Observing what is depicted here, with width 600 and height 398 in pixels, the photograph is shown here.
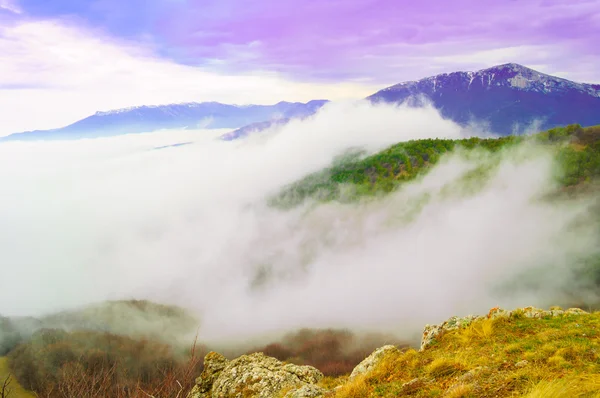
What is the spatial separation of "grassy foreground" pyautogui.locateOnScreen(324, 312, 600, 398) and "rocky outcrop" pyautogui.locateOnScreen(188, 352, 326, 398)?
7210mm

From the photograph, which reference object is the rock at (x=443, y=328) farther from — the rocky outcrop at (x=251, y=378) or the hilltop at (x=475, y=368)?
the rocky outcrop at (x=251, y=378)

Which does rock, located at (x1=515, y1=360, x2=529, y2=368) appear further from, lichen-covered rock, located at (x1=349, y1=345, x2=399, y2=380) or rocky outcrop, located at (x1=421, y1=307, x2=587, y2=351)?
lichen-covered rock, located at (x1=349, y1=345, x2=399, y2=380)

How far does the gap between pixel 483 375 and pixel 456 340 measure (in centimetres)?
763

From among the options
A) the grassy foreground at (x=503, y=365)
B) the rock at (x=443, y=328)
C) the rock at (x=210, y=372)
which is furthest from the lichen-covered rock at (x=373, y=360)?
the rock at (x=210, y=372)

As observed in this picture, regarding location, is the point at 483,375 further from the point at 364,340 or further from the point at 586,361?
the point at 364,340

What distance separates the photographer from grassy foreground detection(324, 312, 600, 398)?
11172 millimetres

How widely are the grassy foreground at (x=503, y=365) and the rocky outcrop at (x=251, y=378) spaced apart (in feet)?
23.7

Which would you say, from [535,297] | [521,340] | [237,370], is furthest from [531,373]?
[535,297]

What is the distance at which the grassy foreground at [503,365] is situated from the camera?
36.7 ft

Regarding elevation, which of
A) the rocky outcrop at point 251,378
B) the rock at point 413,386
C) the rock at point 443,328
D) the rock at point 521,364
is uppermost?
the rock at point 521,364

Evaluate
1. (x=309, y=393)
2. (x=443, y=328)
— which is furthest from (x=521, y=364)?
(x=309, y=393)

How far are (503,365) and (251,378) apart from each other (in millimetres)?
16779

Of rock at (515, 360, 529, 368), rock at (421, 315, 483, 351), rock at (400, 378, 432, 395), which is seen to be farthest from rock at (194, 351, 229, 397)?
rock at (515, 360, 529, 368)

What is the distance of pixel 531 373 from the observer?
1188 centimetres
